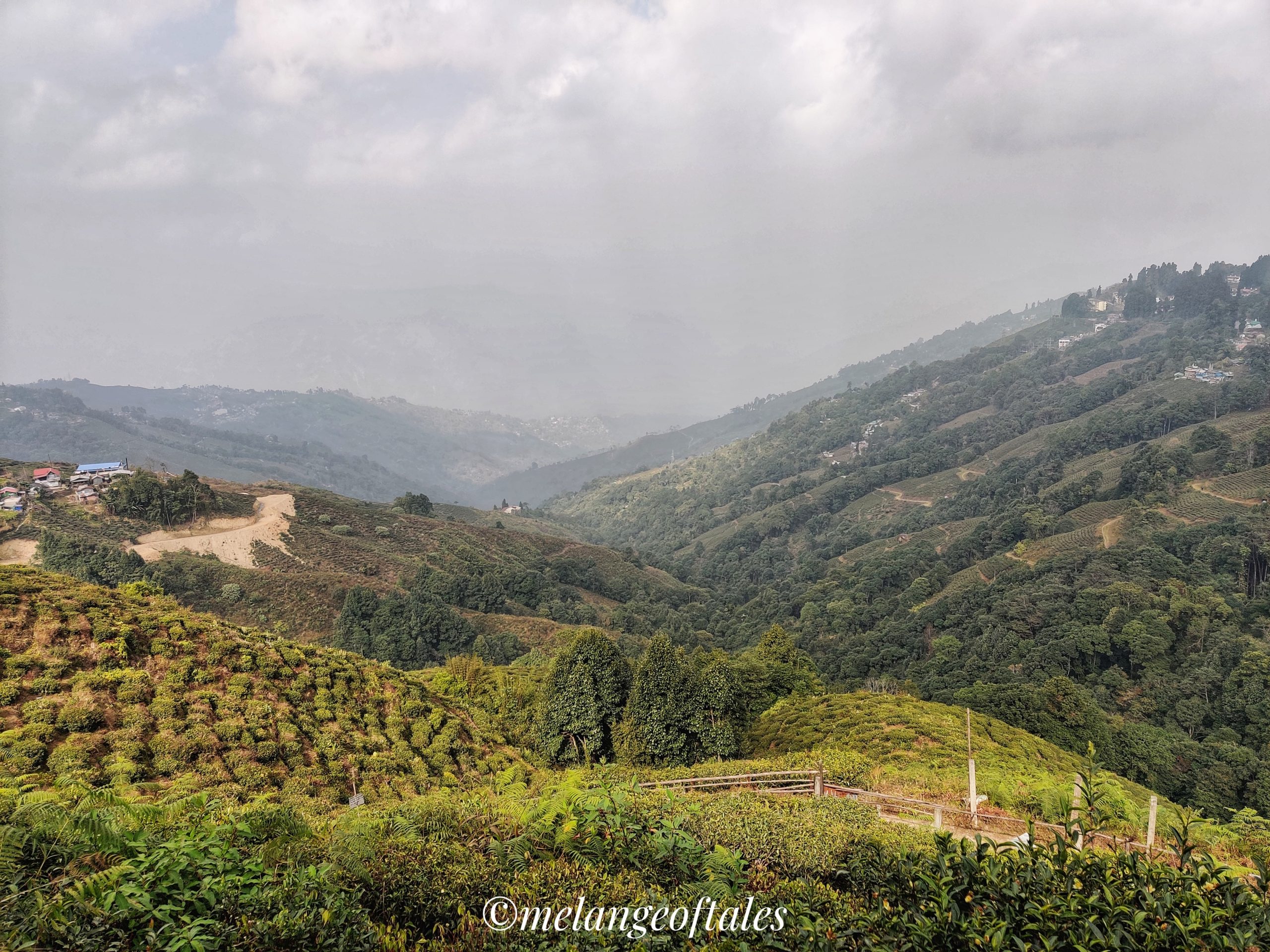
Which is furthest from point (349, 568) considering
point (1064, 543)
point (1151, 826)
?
point (1064, 543)

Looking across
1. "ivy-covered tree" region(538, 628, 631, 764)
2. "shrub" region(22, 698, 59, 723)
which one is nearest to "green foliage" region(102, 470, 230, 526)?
"shrub" region(22, 698, 59, 723)

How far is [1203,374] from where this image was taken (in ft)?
466

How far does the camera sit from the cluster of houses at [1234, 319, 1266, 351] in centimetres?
16062

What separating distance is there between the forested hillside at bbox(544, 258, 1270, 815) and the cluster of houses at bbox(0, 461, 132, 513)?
71.7 meters

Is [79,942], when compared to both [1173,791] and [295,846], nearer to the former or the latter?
[295,846]

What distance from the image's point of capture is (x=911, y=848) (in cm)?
694

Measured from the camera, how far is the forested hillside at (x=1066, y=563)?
153 feet

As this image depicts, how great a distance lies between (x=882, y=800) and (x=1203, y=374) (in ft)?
596

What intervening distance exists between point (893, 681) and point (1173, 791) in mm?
24056

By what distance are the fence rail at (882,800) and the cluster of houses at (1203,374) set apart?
170434 millimetres

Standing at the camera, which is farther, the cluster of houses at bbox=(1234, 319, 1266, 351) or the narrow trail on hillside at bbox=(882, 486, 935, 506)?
the cluster of houses at bbox=(1234, 319, 1266, 351)

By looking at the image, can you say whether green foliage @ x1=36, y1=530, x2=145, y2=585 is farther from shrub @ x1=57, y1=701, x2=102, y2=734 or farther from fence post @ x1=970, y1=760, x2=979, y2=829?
fence post @ x1=970, y1=760, x2=979, y2=829

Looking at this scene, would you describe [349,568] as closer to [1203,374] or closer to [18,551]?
[18,551]

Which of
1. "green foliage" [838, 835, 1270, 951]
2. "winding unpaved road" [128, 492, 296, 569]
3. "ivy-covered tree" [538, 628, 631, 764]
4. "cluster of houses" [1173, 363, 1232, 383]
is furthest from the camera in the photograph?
"cluster of houses" [1173, 363, 1232, 383]
